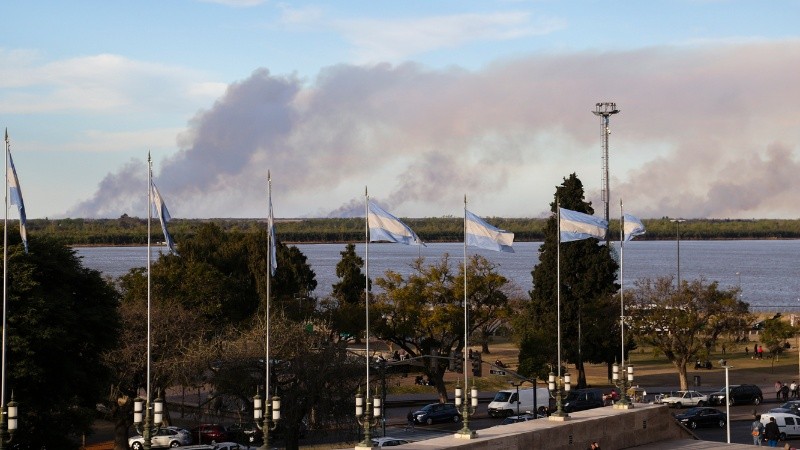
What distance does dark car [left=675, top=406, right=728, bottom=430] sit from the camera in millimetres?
57719

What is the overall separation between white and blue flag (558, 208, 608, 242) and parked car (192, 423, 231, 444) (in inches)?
798

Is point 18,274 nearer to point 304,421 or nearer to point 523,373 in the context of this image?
point 304,421

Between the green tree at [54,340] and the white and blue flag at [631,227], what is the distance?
2143 cm

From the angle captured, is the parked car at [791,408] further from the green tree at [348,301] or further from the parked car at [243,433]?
the green tree at [348,301]

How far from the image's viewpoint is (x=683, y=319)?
72.9 meters

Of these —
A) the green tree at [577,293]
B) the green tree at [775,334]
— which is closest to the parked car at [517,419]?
the green tree at [577,293]

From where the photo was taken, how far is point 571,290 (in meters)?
80.7

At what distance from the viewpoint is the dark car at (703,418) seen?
57.7 m

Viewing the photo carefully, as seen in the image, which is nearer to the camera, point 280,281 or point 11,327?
point 11,327

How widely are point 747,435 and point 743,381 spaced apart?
2580 centimetres

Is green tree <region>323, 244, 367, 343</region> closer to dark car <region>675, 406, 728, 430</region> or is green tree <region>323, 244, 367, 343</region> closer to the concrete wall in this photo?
dark car <region>675, 406, 728, 430</region>

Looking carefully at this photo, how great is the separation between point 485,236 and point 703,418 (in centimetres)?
2224

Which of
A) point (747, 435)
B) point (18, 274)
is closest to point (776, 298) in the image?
point (747, 435)

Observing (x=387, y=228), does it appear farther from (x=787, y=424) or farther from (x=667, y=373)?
(x=667, y=373)
